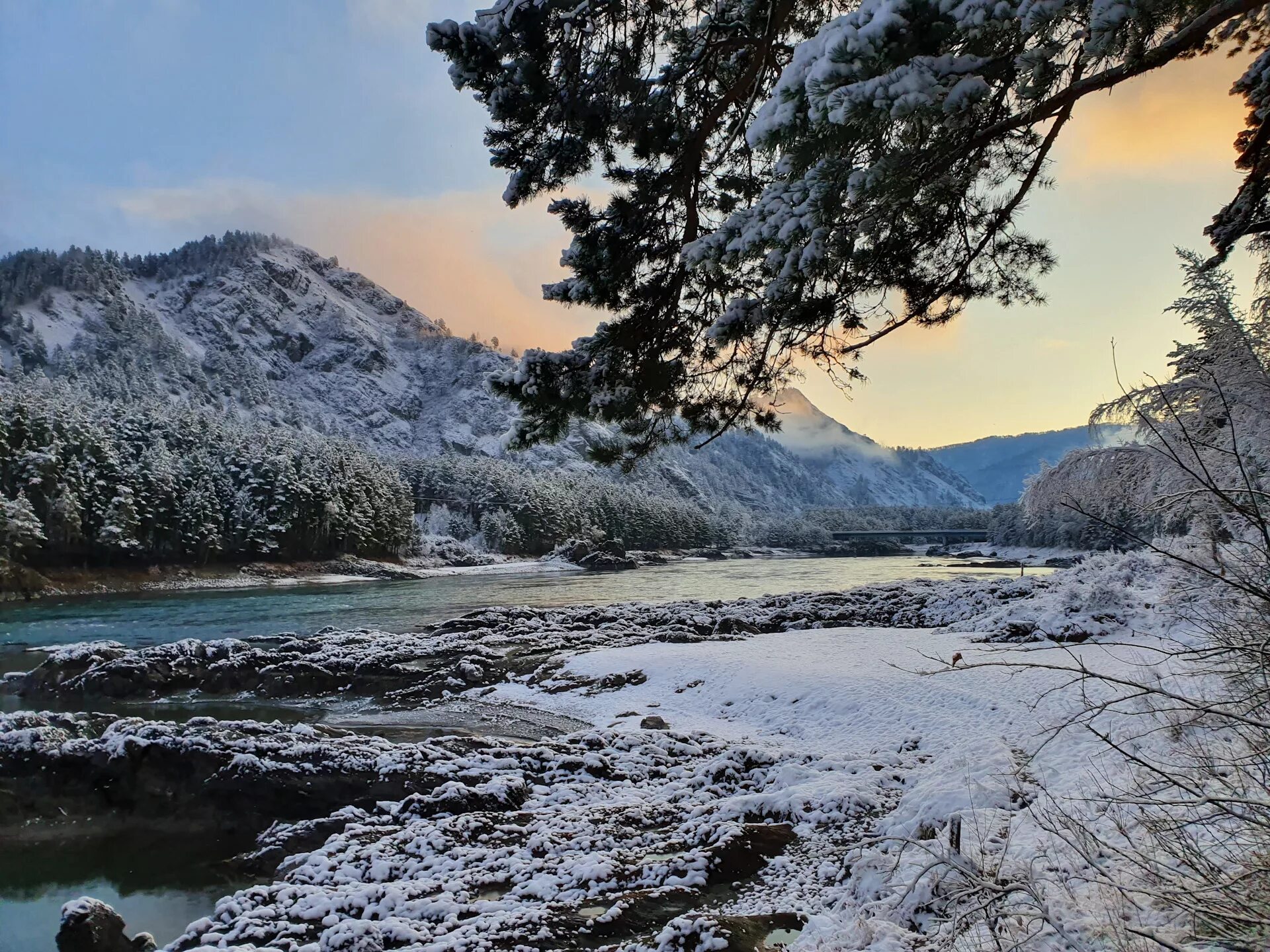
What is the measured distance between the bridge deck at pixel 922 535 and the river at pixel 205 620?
3518cm

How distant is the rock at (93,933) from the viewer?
18.6 feet

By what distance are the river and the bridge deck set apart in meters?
35.2

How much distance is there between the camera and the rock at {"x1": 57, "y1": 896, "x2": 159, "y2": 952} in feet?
18.6

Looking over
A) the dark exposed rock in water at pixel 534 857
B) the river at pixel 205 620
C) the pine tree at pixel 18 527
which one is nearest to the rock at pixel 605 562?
the river at pixel 205 620

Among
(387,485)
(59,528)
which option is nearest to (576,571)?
(387,485)

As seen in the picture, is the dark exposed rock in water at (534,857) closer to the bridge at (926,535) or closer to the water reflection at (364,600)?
the water reflection at (364,600)

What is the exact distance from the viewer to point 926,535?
113562 mm

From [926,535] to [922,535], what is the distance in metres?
0.63

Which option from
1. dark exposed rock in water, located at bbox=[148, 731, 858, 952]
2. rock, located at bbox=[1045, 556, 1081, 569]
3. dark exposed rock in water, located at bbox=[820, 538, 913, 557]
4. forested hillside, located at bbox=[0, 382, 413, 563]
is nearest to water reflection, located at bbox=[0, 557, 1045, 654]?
rock, located at bbox=[1045, 556, 1081, 569]

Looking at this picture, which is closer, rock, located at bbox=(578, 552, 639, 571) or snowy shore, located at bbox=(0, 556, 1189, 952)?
snowy shore, located at bbox=(0, 556, 1189, 952)

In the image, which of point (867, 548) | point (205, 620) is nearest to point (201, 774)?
point (205, 620)

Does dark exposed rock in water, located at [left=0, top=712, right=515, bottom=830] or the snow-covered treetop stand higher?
the snow-covered treetop

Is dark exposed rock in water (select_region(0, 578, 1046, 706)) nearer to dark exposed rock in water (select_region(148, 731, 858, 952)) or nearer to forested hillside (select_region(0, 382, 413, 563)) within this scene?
dark exposed rock in water (select_region(148, 731, 858, 952))

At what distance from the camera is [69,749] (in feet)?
31.9
